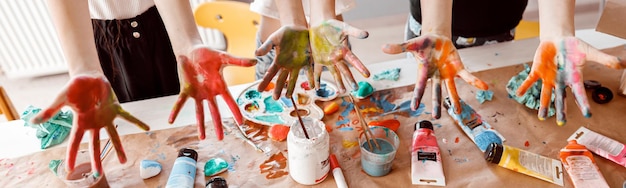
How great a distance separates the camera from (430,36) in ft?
2.67

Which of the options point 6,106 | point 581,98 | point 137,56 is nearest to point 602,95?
point 581,98

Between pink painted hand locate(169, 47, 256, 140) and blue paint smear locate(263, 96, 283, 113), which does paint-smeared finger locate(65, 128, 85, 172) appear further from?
blue paint smear locate(263, 96, 283, 113)

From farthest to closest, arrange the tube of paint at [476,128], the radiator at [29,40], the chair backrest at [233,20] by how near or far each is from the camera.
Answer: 1. the radiator at [29,40]
2. the chair backrest at [233,20]
3. the tube of paint at [476,128]

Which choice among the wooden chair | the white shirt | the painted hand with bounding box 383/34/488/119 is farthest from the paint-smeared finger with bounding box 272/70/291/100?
the wooden chair

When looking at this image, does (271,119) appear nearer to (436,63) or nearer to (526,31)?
(436,63)

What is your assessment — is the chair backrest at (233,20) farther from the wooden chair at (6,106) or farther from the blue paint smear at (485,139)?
the blue paint smear at (485,139)

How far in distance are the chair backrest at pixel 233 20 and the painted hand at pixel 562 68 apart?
0.83m

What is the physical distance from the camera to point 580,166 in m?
0.85

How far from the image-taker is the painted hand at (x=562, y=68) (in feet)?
2.58

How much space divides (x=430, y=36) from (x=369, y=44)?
1454 millimetres

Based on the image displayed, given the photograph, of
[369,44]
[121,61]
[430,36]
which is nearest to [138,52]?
[121,61]

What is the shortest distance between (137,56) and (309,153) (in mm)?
618

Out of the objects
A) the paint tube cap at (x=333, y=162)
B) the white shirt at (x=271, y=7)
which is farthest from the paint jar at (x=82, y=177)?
the white shirt at (x=271, y=7)

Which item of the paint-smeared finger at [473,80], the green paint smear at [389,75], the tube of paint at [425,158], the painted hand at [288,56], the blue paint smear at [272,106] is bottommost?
the tube of paint at [425,158]
